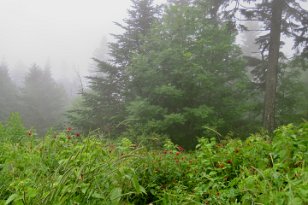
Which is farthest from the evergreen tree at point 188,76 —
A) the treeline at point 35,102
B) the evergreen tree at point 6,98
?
the evergreen tree at point 6,98

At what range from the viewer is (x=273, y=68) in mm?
11203

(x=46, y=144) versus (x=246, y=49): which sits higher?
(x=246, y=49)

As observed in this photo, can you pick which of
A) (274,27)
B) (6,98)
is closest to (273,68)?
(274,27)

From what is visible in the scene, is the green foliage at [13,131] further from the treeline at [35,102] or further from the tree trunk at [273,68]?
the treeline at [35,102]

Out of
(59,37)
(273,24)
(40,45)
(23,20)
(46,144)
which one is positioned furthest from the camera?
(23,20)

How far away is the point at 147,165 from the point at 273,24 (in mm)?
9531

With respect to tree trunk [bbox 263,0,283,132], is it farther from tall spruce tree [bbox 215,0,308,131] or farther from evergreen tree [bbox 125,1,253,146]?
evergreen tree [bbox 125,1,253,146]

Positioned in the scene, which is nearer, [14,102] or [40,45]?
[14,102]

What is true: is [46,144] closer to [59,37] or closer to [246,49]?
[246,49]

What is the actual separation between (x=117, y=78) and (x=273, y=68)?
8.74 m

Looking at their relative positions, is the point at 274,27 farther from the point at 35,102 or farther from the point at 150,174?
the point at 35,102

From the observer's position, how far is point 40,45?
133250mm

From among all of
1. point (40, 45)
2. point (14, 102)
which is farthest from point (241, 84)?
point (40, 45)

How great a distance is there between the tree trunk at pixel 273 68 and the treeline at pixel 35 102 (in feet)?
73.3
